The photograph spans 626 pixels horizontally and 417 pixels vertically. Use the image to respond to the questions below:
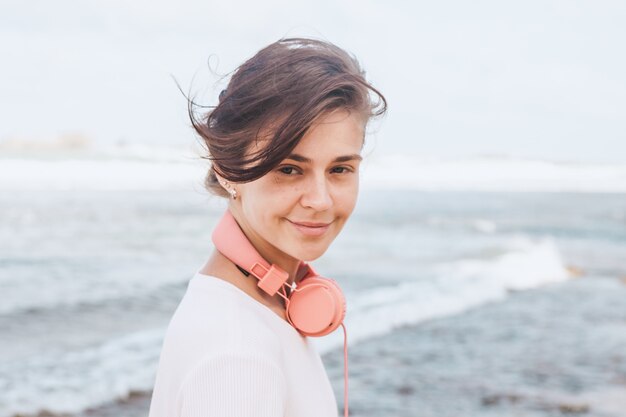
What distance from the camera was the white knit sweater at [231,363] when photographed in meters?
1.25

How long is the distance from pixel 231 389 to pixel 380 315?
9.13 m

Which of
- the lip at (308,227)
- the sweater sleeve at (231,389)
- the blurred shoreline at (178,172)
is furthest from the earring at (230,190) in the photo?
the blurred shoreline at (178,172)

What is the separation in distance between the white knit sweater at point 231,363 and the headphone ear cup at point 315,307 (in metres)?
0.03

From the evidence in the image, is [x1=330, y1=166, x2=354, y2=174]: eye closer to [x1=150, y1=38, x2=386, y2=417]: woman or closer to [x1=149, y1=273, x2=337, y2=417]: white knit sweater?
[x1=150, y1=38, x2=386, y2=417]: woman

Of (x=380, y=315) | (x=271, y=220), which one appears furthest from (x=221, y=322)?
(x=380, y=315)

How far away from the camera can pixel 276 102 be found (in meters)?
1.45

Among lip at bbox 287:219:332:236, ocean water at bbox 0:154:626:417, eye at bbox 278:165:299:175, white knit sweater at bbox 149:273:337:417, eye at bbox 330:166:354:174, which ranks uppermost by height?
eye at bbox 278:165:299:175

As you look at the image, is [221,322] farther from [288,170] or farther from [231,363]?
[288,170]

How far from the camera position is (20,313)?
9.58 metres

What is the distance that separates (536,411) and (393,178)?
4981 centimetres

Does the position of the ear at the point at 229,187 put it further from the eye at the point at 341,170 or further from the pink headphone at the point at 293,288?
the eye at the point at 341,170

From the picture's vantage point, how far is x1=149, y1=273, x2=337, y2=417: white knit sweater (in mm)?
1254

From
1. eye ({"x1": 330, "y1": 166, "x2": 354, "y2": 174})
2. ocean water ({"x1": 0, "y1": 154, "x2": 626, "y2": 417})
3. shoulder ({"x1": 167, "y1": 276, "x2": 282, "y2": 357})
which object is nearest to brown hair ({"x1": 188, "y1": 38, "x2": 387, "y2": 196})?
eye ({"x1": 330, "y1": 166, "x2": 354, "y2": 174})

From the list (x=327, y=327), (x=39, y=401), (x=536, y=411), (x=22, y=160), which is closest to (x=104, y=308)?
(x=39, y=401)
